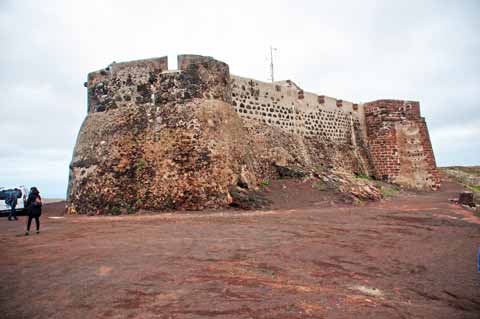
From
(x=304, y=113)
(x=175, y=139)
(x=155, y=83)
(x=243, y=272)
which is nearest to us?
(x=243, y=272)

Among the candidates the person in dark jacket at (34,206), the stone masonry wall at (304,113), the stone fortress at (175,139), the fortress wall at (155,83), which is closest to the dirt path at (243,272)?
the person in dark jacket at (34,206)

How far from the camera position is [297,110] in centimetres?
1634

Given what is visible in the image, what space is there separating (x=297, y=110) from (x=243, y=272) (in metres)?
13.0

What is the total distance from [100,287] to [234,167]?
26.0 ft

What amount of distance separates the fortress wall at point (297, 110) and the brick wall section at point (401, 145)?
100 centimetres

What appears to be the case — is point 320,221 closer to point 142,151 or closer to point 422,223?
point 422,223

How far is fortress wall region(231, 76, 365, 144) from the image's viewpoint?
14336mm

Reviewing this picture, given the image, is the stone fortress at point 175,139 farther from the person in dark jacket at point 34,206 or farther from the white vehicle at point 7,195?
the white vehicle at point 7,195

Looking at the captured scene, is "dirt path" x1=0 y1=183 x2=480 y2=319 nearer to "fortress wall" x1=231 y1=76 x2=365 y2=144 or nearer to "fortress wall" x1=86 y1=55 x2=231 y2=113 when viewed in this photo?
"fortress wall" x1=86 y1=55 x2=231 y2=113

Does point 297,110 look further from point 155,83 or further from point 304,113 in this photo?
point 155,83

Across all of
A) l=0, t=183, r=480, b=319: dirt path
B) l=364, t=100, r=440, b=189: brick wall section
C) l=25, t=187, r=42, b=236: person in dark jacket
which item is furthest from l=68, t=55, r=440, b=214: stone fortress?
l=364, t=100, r=440, b=189: brick wall section

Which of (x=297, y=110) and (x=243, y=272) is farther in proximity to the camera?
(x=297, y=110)

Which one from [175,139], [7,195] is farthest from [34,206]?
[7,195]

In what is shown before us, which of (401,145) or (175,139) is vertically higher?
(401,145)
